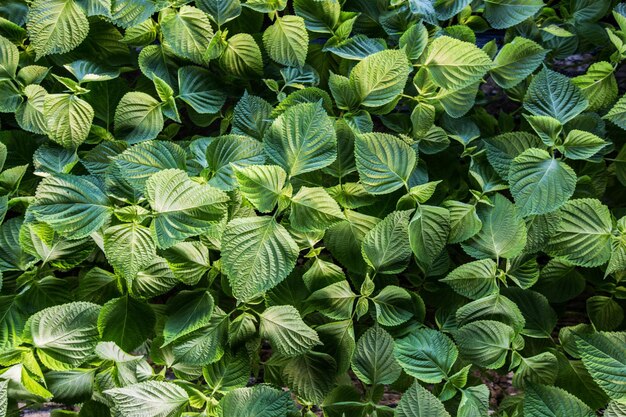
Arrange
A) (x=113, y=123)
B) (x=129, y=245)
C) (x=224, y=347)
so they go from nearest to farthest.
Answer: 1. (x=129, y=245)
2. (x=224, y=347)
3. (x=113, y=123)

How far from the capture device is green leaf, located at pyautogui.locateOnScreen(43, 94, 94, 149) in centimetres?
91

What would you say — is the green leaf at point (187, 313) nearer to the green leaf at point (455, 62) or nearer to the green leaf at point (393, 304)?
the green leaf at point (393, 304)

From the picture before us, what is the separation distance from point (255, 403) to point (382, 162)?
0.41 metres

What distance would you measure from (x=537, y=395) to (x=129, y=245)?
64 cm

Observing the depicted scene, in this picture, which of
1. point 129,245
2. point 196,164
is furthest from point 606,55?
point 129,245

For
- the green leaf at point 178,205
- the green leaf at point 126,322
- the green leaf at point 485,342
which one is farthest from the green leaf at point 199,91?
the green leaf at point 485,342

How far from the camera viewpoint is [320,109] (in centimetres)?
83

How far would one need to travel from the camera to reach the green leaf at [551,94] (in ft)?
3.04

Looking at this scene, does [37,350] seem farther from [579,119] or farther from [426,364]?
[579,119]

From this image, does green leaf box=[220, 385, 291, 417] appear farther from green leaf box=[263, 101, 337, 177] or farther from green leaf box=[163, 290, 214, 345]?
green leaf box=[263, 101, 337, 177]

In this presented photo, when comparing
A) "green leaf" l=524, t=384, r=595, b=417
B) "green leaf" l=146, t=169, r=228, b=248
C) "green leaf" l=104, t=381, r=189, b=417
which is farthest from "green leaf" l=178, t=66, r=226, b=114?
"green leaf" l=524, t=384, r=595, b=417

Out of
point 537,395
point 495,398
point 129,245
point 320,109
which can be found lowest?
point 495,398

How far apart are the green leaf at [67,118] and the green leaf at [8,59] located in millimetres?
95

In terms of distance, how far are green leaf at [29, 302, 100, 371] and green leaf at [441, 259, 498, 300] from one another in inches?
22.1
